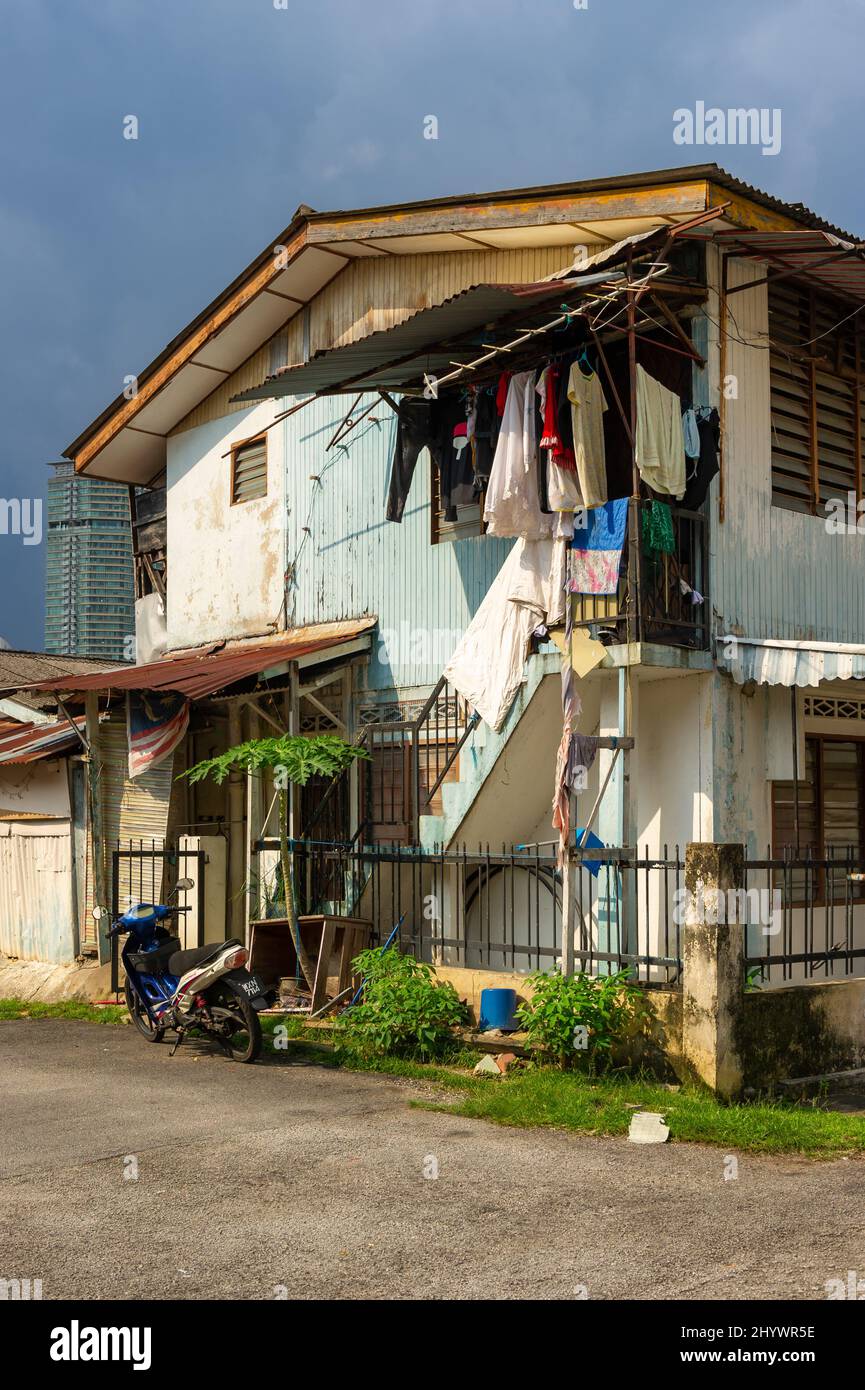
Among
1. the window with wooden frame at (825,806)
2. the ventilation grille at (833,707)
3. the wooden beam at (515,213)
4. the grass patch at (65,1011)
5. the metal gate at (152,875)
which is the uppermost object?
the wooden beam at (515,213)

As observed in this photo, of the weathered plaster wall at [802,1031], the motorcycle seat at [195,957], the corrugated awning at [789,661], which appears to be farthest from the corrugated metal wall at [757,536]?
the motorcycle seat at [195,957]

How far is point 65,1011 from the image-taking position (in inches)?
496

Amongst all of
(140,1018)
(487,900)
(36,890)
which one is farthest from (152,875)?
(487,900)

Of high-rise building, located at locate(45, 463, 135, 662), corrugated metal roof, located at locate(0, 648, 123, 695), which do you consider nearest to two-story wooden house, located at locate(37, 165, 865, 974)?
corrugated metal roof, located at locate(0, 648, 123, 695)

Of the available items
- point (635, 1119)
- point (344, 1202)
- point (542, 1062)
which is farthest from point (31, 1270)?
point (542, 1062)

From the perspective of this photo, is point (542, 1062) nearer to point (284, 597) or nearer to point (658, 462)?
point (658, 462)

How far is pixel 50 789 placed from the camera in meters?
14.7

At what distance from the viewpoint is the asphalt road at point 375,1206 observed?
5.11 meters

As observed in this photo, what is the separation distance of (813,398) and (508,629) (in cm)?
380

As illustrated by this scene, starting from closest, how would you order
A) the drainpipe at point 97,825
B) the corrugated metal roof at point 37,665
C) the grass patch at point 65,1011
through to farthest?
the grass patch at point 65,1011 → the drainpipe at point 97,825 → the corrugated metal roof at point 37,665

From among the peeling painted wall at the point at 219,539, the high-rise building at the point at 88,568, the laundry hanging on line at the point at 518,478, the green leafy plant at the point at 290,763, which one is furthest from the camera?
the high-rise building at the point at 88,568

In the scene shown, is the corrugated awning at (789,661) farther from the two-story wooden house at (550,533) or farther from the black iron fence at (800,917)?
the black iron fence at (800,917)

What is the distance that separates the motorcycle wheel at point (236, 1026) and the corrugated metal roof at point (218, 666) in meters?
2.86

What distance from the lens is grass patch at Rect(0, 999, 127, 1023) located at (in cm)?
1220
